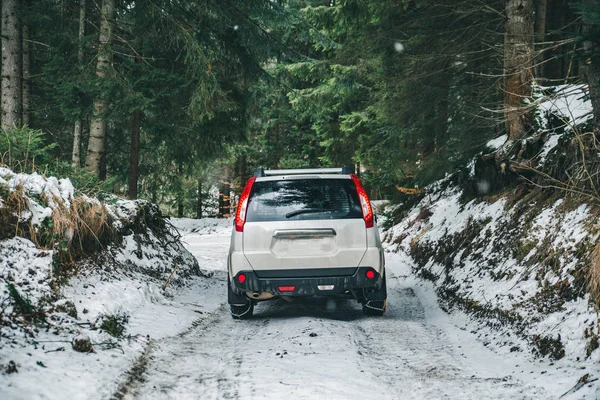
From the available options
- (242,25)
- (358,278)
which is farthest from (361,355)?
(242,25)

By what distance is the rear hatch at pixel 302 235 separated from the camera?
6.07 meters

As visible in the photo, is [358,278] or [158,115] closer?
[358,278]

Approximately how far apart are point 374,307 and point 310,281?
110 centimetres

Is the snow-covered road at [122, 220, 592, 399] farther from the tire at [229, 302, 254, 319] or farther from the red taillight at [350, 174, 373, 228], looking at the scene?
the red taillight at [350, 174, 373, 228]

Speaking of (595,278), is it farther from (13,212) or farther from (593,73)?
(13,212)

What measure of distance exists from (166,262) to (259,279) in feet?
10.8

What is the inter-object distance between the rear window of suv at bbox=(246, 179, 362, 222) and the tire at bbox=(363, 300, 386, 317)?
1228 millimetres

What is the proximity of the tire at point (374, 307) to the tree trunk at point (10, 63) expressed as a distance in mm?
8937

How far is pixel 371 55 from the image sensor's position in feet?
45.0

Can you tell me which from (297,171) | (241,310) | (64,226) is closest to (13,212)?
(64,226)

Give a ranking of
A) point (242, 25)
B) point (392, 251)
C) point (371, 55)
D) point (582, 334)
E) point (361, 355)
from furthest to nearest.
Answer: point (392, 251) < point (371, 55) < point (242, 25) < point (361, 355) < point (582, 334)

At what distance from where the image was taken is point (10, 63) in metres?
10.9

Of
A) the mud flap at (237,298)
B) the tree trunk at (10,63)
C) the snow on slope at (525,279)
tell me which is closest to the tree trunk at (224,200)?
the tree trunk at (10,63)

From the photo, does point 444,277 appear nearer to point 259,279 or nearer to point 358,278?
point 358,278
